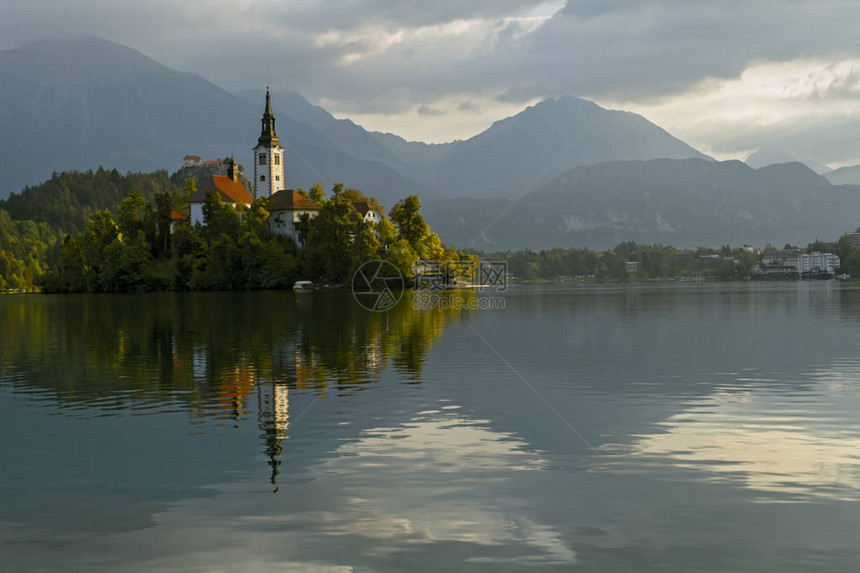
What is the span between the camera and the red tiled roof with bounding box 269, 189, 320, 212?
187 meters

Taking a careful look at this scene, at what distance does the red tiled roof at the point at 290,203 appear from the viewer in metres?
187

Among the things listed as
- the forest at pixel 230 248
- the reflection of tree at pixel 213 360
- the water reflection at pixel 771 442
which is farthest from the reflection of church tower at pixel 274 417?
the forest at pixel 230 248

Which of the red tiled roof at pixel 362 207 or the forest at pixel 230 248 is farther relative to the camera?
the red tiled roof at pixel 362 207

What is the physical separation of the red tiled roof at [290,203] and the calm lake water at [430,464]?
151396mm

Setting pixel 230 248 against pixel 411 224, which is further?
pixel 230 248

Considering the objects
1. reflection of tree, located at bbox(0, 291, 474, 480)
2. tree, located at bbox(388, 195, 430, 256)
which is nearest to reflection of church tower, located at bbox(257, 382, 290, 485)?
reflection of tree, located at bbox(0, 291, 474, 480)

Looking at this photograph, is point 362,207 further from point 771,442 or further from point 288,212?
point 771,442

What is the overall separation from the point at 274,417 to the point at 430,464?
692 cm

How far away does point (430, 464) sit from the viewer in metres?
16.7

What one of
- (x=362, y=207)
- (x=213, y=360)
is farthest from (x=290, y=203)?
(x=213, y=360)

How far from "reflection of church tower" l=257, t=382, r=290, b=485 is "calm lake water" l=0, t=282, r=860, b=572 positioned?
119mm

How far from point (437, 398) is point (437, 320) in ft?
143

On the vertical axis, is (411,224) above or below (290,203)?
below

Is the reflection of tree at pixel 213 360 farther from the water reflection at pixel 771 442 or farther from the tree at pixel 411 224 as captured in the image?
the tree at pixel 411 224
